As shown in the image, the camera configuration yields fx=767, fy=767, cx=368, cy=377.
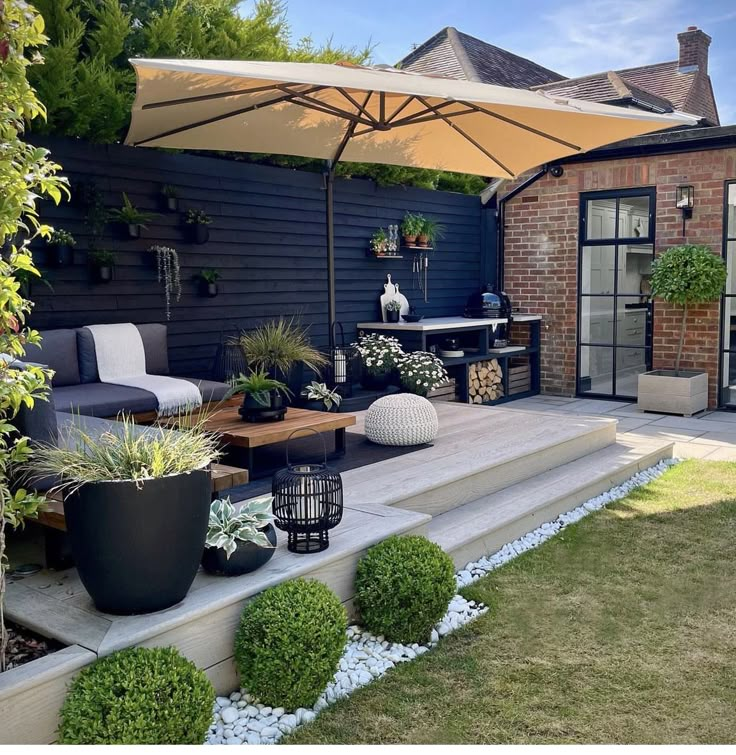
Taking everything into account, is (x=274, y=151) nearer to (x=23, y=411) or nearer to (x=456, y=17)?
(x=23, y=411)

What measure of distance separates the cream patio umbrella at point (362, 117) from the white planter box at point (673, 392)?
8.82 feet

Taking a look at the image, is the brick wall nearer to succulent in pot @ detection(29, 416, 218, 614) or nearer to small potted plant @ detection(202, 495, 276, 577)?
small potted plant @ detection(202, 495, 276, 577)

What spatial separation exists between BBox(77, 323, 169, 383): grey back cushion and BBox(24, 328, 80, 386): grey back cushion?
0.04 meters

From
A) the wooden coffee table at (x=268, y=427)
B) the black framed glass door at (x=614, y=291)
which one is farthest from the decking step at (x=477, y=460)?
the black framed glass door at (x=614, y=291)

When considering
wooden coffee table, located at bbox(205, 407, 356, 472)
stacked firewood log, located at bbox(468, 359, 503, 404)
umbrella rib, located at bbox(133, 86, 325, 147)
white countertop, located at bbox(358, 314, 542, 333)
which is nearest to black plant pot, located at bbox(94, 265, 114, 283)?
umbrella rib, located at bbox(133, 86, 325, 147)

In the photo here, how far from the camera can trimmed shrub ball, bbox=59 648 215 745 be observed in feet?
6.29

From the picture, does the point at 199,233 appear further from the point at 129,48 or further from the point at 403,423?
the point at 403,423

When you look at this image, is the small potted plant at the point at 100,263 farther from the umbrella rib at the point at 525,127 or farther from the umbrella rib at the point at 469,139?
the umbrella rib at the point at 525,127

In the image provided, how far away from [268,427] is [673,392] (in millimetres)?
4802

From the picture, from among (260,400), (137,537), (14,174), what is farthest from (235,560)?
(260,400)

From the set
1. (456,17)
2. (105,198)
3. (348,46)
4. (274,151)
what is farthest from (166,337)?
(456,17)

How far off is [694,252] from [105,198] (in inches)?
206

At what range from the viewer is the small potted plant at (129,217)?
522 cm

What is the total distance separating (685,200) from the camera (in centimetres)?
746
